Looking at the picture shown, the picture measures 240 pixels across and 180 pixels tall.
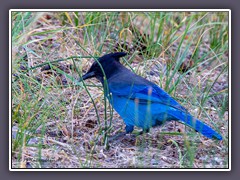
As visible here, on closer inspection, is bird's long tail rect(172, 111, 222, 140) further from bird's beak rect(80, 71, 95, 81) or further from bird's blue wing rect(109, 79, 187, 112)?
bird's beak rect(80, 71, 95, 81)

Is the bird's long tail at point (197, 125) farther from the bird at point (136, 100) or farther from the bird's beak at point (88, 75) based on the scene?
the bird's beak at point (88, 75)

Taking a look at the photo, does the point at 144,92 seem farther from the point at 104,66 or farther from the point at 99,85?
the point at 99,85

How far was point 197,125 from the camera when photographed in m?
4.84

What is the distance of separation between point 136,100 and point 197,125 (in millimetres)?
450

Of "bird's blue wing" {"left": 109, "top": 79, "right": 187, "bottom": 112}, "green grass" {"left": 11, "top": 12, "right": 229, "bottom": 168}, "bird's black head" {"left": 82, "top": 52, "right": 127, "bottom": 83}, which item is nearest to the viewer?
"green grass" {"left": 11, "top": 12, "right": 229, "bottom": 168}

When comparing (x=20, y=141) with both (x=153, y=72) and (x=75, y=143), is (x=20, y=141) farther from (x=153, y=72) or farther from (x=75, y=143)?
(x=153, y=72)

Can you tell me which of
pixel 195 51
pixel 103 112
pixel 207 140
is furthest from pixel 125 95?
pixel 195 51

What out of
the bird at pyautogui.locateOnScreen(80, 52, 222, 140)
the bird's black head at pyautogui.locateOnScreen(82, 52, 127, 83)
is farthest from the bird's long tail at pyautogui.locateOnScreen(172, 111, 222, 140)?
the bird's black head at pyautogui.locateOnScreen(82, 52, 127, 83)

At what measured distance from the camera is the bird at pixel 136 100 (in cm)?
489

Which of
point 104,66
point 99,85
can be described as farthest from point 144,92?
point 99,85

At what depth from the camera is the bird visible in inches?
193

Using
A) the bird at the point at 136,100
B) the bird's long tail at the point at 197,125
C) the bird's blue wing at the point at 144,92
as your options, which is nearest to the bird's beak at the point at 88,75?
the bird at the point at 136,100

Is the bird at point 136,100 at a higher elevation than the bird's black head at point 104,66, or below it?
below

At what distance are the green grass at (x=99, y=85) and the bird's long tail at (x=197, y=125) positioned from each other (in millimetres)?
71
